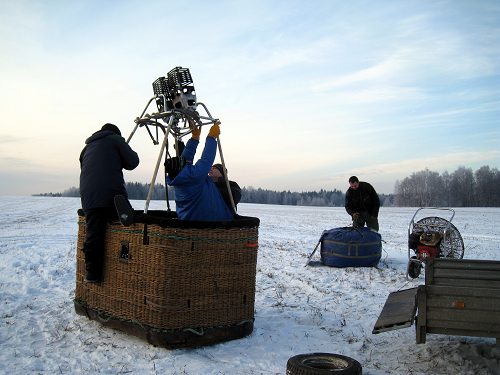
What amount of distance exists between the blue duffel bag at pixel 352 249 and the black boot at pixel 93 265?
5.14 metres

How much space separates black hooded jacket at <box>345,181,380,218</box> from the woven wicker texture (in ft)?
18.7

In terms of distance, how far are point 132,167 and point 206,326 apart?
1947 mm

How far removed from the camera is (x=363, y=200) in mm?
9195

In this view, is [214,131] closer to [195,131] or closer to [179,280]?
[195,131]

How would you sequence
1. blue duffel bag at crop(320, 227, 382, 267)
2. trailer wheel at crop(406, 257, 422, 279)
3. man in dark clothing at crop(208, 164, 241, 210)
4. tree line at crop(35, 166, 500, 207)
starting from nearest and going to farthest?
man in dark clothing at crop(208, 164, 241, 210)
trailer wheel at crop(406, 257, 422, 279)
blue duffel bag at crop(320, 227, 382, 267)
tree line at crop(35, 166, 500, 207)

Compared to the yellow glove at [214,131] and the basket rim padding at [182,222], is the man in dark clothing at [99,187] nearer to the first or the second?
the basket rim padding at [182,222]

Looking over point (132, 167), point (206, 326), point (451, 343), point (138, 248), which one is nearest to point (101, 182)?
point (132, 167)

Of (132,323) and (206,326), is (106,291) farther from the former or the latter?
(206,326)

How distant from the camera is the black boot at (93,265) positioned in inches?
159

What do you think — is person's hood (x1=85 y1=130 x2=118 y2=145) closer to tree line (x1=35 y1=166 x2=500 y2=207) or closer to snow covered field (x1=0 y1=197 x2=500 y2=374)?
snow covered field (x1=0 y1=197 x2=500 y2=374)

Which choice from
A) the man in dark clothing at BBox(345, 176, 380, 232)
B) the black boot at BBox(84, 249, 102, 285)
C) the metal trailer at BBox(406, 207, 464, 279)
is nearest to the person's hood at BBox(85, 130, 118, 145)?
the black boot at BBox(84, 249, 102, 285)

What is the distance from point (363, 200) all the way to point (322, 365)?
6.48 meters

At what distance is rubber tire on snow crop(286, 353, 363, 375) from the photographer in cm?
287

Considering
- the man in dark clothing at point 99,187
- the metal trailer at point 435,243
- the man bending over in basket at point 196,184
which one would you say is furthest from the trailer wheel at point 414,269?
the man in dark clothing at point 99,187
